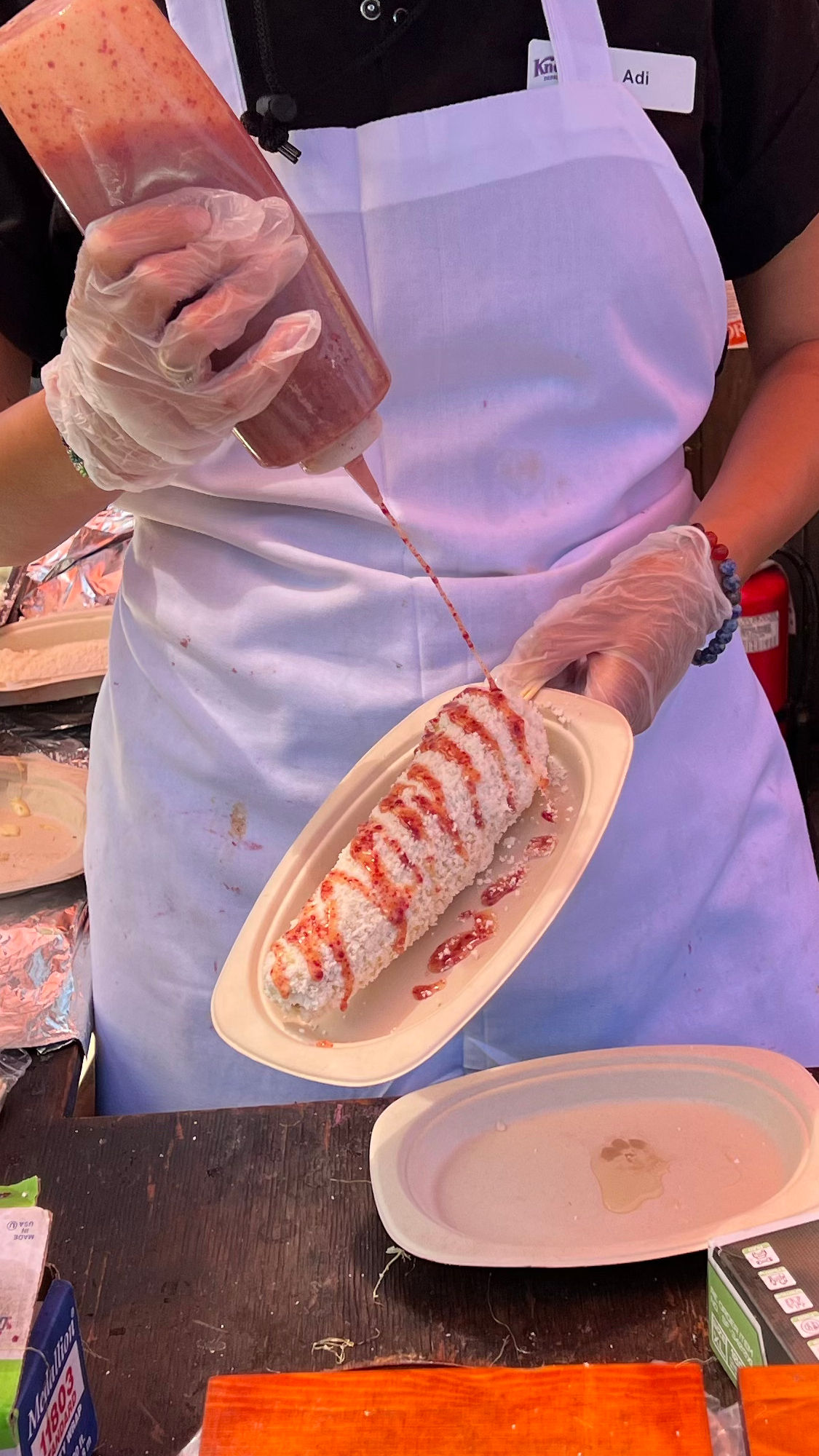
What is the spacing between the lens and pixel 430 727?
1.62 meters

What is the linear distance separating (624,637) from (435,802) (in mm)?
358

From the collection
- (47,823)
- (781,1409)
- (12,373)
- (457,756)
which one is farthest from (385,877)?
(47,823)

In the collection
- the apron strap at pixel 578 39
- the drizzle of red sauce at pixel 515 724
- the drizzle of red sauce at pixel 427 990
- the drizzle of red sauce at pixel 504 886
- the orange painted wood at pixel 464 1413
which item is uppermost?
the apron strap at pixel 578 39

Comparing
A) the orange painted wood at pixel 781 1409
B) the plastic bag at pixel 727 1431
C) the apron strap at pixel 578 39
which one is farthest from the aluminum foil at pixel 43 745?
the orange painted wood at pixel 781 1409

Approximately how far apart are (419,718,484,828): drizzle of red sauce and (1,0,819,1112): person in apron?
0.45 ft

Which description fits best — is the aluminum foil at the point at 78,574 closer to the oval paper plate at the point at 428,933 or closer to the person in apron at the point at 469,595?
the person in apron at the point at 469,595

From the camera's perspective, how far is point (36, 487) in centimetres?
164

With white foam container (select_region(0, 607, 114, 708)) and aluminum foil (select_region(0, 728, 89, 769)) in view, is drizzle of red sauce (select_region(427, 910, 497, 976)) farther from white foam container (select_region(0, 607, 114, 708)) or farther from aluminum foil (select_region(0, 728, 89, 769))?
white foam container (select_region(0, 607, 114, 708))

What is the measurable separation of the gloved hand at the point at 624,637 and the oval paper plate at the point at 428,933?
5 cm

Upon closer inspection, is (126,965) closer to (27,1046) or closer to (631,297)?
(27,1046)

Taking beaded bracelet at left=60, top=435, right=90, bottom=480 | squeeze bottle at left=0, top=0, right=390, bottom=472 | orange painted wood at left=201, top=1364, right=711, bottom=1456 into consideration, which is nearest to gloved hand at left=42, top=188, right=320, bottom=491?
squeeze bottle at left=0, top=0, right=390, bottom=472

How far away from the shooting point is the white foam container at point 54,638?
2.81 m

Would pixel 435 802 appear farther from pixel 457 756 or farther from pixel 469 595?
pixel 469 595

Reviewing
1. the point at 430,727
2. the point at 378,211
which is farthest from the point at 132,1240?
the point at 378,211
